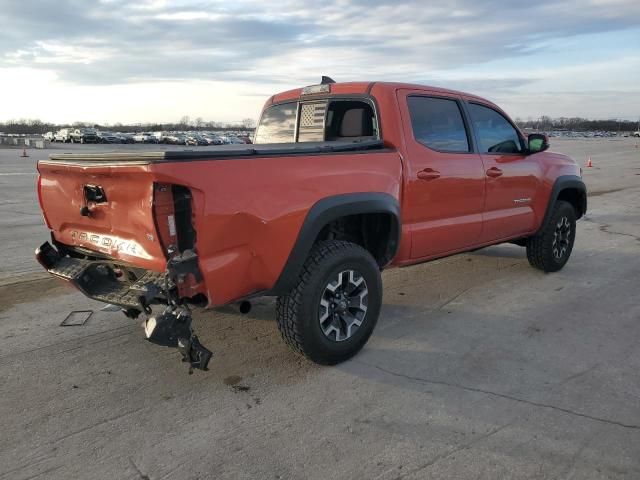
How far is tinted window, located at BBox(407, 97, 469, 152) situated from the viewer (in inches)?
178

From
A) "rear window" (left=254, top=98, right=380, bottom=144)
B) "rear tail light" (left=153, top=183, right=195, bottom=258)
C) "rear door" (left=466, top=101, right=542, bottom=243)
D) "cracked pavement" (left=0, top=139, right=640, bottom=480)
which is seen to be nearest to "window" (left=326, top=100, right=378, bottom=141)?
"rear window" (left=254, top=98, right=380, bottom=144)

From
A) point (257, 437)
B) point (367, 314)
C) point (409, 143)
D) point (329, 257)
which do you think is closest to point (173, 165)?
point (329, 257)

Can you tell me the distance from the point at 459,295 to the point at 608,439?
2542mm

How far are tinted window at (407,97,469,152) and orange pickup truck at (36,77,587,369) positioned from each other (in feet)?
0.05

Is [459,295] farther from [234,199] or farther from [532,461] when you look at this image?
[234,199]

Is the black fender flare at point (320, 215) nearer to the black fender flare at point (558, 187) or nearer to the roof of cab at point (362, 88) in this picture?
the roof of cab at point (362, 88)

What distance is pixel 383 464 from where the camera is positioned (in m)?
2.71

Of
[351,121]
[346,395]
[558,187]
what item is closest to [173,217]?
[346,395]

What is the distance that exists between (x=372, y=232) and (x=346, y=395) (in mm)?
1395

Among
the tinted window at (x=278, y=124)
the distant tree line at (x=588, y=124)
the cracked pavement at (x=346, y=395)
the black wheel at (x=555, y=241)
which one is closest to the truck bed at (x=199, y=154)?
the tinted window at (x=278, y=124)

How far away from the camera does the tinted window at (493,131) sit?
5168 mm

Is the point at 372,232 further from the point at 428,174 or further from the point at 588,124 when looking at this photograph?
the point at 588,124

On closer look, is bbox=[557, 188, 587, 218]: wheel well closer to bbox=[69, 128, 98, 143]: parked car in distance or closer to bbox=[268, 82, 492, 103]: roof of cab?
bbox=[268, 82, 492, 103]: roof of cab

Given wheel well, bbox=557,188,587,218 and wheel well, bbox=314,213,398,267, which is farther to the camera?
wheel well, bbox=557,188,587,218
